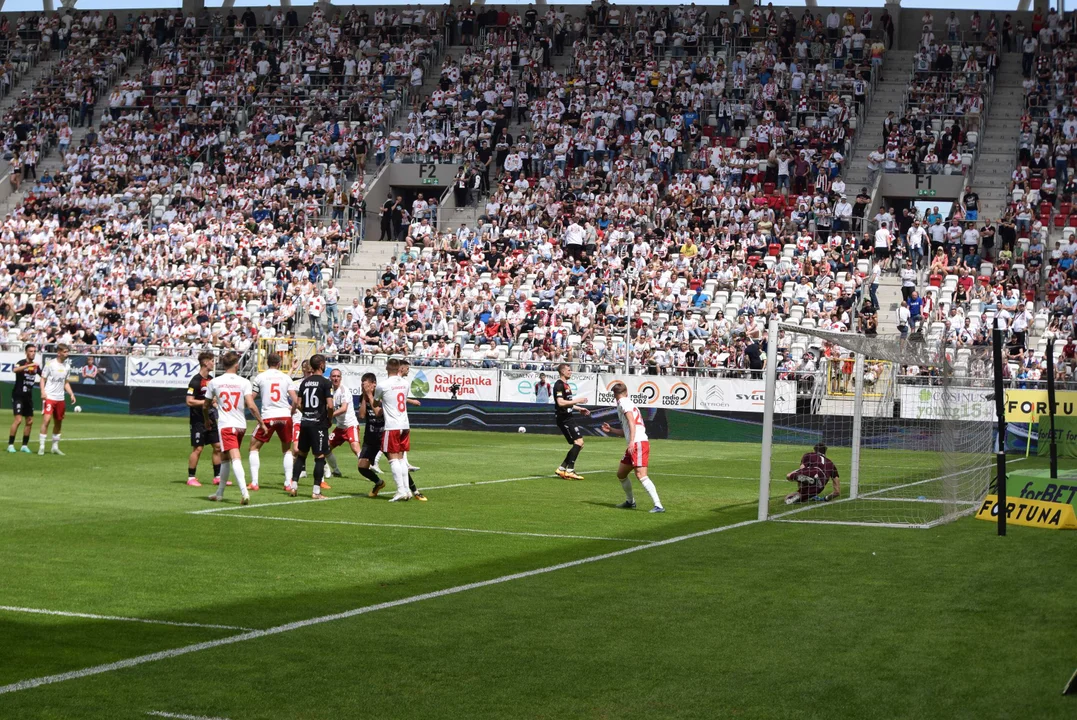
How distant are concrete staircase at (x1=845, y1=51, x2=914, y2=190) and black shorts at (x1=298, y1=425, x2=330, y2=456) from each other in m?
31.1

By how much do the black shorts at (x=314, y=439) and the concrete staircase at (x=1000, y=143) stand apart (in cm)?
3100

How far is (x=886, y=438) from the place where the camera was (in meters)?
25.5

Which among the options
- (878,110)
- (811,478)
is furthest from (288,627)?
(878,110)

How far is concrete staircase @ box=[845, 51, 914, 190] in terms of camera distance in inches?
1875

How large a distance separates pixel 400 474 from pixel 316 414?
1.61 m

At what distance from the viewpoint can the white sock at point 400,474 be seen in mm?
18516

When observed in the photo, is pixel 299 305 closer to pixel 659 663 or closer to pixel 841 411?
pixel 841 411

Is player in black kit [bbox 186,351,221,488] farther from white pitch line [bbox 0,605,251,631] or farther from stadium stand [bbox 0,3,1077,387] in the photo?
stadium stand [bbox 0,3,1077,387]

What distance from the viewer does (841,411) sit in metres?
26.1

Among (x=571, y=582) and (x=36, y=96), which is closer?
(x=571, y=582)

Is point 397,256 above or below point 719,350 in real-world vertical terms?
above

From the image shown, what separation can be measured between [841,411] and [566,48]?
3316cm

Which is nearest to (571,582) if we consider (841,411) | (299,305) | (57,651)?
(57,651)

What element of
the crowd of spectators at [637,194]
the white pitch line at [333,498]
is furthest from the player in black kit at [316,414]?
the crowd of spectators at [637,194]
